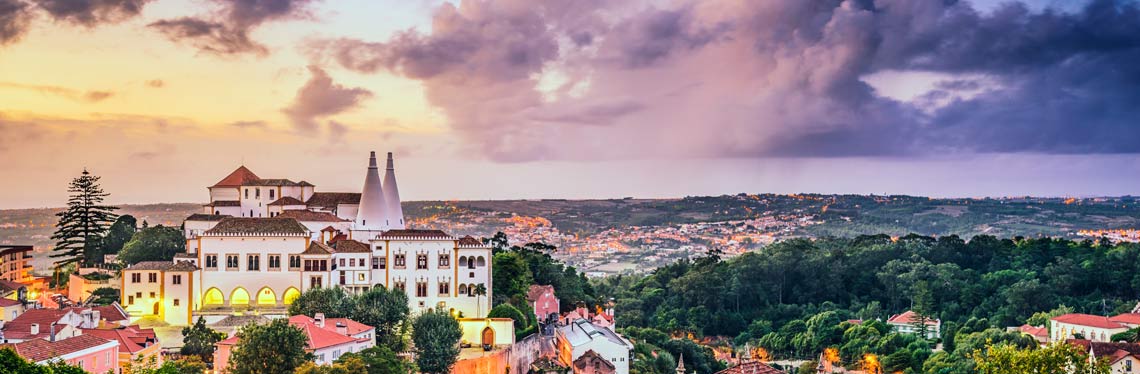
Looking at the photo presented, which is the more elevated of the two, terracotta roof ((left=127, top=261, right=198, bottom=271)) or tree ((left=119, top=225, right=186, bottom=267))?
tree ((left=119, top=225, right=186, bottom=267))

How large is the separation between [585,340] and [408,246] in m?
7.35

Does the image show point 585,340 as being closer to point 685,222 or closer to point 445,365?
point 445,365

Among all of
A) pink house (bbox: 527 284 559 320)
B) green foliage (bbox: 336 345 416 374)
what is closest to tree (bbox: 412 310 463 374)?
green foliage (bbox: 336 345 416 374)

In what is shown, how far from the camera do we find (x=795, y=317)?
6694 centimetres

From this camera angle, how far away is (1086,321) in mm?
53438

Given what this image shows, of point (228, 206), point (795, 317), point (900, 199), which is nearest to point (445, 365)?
point (228, 206)

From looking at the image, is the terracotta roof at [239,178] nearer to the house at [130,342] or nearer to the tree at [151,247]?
the tree at [151,247]

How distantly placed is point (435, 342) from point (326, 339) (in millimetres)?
3724

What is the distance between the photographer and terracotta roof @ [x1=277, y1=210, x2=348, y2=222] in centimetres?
3934

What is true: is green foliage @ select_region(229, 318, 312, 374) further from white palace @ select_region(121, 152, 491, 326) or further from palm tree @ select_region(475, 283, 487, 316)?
palm tree @ select_region(475, 283, 487, 316)

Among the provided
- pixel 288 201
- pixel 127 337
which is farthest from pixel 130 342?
pixel 288 201

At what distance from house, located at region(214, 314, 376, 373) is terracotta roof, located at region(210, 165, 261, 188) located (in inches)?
476

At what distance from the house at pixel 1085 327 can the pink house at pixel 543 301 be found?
2406cm

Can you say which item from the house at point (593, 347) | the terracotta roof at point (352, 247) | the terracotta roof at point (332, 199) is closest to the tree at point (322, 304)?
the terracotta roof at point (352, 247)
